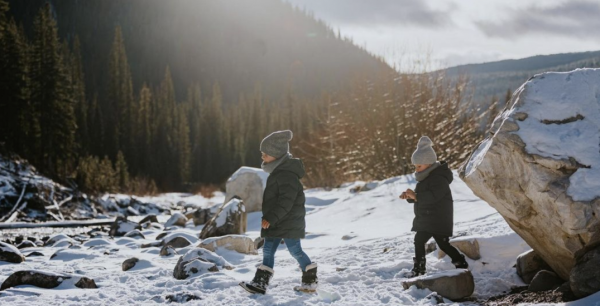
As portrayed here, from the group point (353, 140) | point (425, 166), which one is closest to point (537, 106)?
point (425, 166)

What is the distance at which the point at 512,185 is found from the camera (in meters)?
4.13

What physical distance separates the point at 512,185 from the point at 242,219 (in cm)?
668

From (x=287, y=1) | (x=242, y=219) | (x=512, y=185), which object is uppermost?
(x=287, y=1)

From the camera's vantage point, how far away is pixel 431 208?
200 inches

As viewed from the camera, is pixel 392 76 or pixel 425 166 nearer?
pixel 425 166

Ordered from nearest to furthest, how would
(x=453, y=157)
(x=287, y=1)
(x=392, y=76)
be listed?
(x=453, y=157) < (x=392, y=76) < (x=287, y=1)

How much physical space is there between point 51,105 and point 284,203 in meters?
28.0

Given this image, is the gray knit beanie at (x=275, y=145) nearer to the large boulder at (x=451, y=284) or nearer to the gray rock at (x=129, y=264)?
the large boulder at (x=451, y=284)

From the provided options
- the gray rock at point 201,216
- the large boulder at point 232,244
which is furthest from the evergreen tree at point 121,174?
the large boulder at point 232,244

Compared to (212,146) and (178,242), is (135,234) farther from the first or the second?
(212,146)

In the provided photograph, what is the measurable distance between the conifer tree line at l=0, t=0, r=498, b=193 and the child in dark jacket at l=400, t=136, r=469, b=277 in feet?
28.1

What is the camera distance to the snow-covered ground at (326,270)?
4500mm

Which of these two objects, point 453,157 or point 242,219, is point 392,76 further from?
point 242,219

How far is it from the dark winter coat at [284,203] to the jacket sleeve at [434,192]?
123 cm
